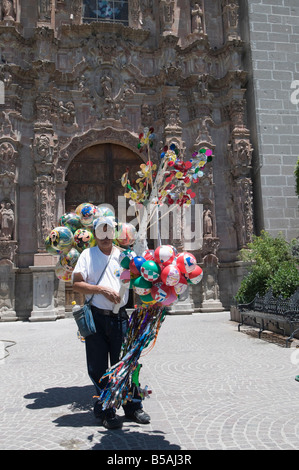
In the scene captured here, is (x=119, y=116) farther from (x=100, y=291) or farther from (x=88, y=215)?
(x=100, y=291)

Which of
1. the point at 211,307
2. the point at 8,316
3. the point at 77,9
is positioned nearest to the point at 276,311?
the point at 211,307

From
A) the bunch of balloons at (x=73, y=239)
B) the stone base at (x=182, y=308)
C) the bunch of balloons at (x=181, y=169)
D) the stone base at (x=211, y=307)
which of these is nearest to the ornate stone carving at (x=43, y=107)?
the stone base at (x=182, y=308)

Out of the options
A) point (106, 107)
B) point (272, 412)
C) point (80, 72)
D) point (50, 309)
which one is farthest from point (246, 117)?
point (272, 412)

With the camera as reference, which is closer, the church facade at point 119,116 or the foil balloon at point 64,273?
the foil balloon at point 64,273

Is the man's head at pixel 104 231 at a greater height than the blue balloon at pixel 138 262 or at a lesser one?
greater

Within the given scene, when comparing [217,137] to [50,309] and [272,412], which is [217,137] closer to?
[50,309]

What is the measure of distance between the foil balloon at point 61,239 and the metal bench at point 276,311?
4586 mm

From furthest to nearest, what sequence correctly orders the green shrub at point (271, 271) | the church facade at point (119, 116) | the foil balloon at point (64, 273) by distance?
the church facade at point (119, 116) < the green shrub at point (271, 271) < the foil balloon at point (64, 273)

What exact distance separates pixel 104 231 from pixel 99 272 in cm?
43

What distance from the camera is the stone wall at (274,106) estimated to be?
15656mm

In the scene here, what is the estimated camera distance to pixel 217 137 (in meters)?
16.8

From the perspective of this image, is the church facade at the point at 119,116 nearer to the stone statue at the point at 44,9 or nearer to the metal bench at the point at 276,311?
the stone statue at the point at 44,9

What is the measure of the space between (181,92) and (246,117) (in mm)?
2859

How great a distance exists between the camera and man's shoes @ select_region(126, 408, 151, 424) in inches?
158
